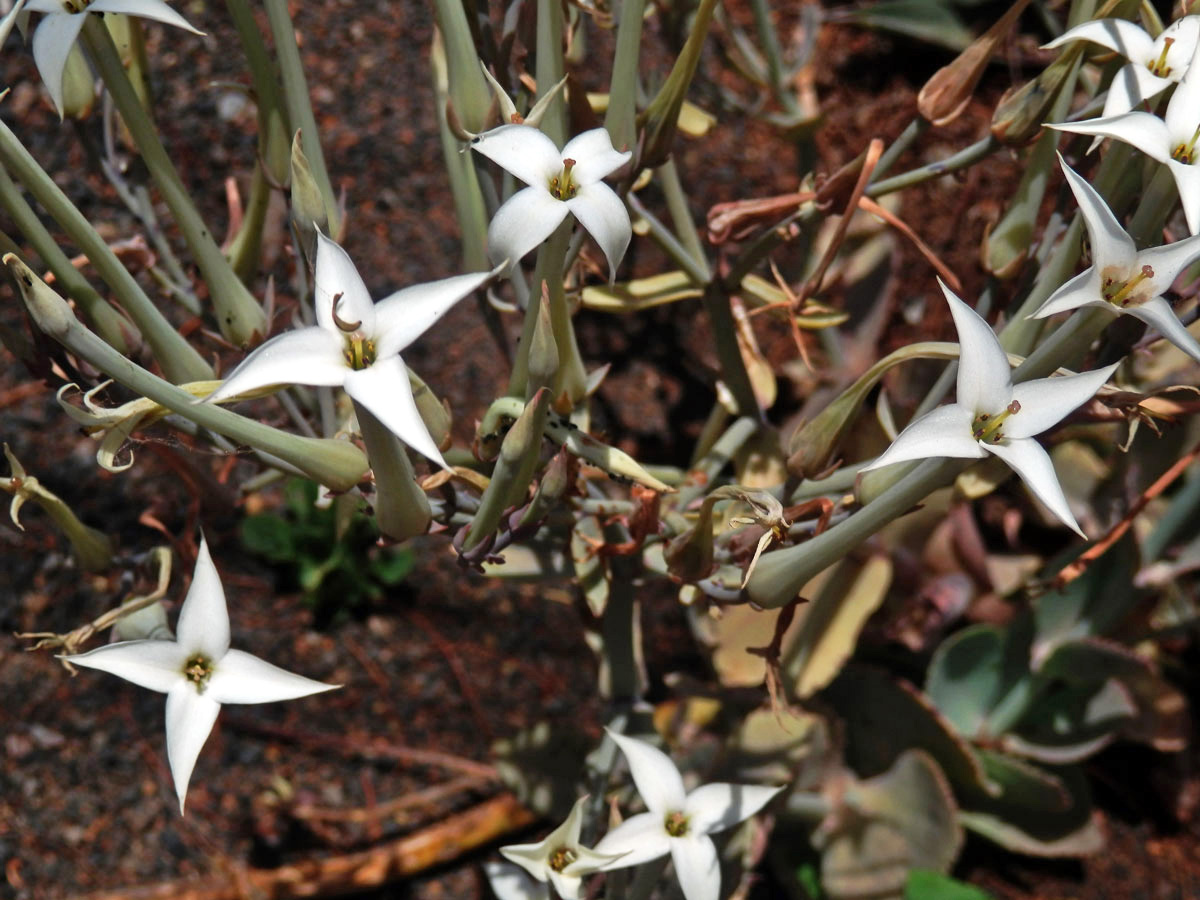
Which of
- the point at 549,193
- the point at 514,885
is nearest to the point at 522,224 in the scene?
the point at 549,193

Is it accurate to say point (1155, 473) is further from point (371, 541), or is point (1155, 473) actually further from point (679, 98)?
point (371, 541)

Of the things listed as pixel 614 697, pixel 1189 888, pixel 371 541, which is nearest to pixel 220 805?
pixel 371 541

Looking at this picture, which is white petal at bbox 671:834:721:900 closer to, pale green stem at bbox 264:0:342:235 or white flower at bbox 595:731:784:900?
white flower at bbox 595:731:784:900

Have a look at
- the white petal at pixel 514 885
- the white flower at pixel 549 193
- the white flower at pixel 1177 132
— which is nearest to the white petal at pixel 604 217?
the white flower at pixel 549 193

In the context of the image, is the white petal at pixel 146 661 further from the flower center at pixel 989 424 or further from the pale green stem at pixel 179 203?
the flower center at pixel 989 424

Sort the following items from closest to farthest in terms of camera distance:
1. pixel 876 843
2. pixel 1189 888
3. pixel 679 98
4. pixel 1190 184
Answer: pixel 1190 184, pixel 679 98, pixel 876 843, pixel 1189 888

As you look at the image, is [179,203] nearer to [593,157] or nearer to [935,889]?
[593,157]
